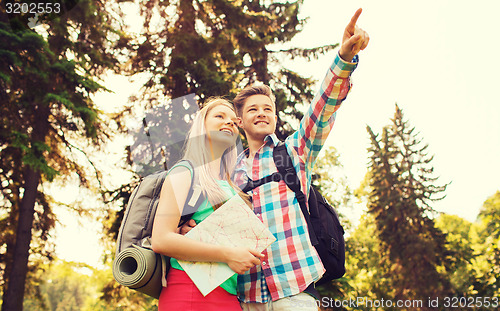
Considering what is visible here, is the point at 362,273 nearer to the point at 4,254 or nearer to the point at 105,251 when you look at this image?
the point at 105,251

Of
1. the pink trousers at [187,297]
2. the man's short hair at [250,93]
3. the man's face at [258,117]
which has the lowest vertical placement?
the pink trousers at [187,297]

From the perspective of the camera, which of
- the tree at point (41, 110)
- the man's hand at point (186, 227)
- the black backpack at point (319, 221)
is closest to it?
the man's hand at point (186, 227)

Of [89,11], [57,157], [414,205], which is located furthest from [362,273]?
[89,11]

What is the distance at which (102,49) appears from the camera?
10273 mm

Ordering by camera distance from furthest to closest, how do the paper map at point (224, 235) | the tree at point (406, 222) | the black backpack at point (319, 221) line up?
1. the tree at point (406, 222)
2. the black backpack at point (319, 221)
3. the paper map at point (224, 235)

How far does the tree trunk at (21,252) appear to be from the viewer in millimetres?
8570

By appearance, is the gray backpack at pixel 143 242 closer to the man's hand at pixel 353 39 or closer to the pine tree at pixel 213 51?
the man's hand at pixel 353 39

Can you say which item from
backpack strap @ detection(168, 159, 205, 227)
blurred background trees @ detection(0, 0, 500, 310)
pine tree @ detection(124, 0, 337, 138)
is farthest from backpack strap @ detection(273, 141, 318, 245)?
pine tree @ detection(124, 0, 337, 138)

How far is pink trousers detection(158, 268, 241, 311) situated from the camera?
1864 mm

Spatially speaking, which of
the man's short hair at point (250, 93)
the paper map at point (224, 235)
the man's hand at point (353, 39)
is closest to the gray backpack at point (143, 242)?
the paper map at point (224, 235)

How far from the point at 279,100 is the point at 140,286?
25.8 ft

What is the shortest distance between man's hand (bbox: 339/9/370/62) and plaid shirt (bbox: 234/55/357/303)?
76 mm

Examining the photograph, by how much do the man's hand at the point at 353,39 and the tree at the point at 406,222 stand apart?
65.2 ft

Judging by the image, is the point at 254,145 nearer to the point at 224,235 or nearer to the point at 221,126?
the point at 221,126
